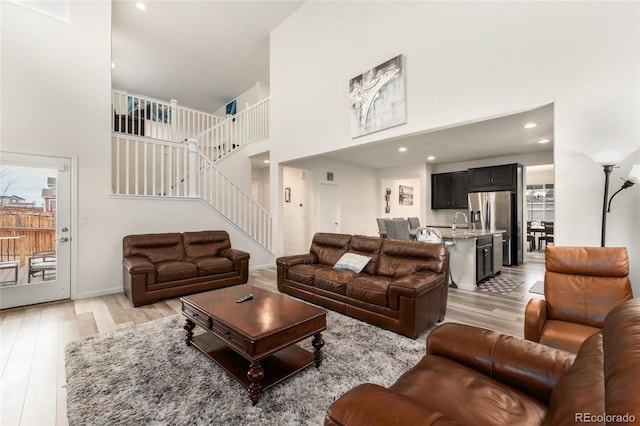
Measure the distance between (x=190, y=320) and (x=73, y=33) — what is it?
472 centimetres

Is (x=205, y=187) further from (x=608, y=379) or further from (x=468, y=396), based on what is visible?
(x=608, y=379)

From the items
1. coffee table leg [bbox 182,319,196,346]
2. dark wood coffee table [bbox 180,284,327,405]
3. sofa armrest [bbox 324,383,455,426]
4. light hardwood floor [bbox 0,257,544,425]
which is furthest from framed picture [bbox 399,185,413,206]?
sofa armrest [bbox 324,383,455,426]

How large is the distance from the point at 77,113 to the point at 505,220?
27.5 feet

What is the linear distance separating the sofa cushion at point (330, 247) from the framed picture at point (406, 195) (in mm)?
6004

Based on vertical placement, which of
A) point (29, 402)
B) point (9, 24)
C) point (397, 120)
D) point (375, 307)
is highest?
point (9, 24)

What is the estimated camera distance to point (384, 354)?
2.47m

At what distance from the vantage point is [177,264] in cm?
421

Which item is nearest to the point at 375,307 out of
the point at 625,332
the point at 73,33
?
the point at 625,332

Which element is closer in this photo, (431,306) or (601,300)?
(601,300)

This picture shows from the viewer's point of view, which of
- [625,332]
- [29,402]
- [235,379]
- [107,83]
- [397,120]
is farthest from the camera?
[107,83]

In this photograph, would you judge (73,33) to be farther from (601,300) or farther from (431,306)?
(601,300)

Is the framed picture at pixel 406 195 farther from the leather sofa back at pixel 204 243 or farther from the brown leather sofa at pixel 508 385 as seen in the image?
the brown leather sofa at pixel 508 385

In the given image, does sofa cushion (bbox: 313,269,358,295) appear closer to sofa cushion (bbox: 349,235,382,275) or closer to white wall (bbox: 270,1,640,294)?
sofa cushion (bbox: 349,235,382,275)

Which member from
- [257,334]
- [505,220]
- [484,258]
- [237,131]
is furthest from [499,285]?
[237,131]
